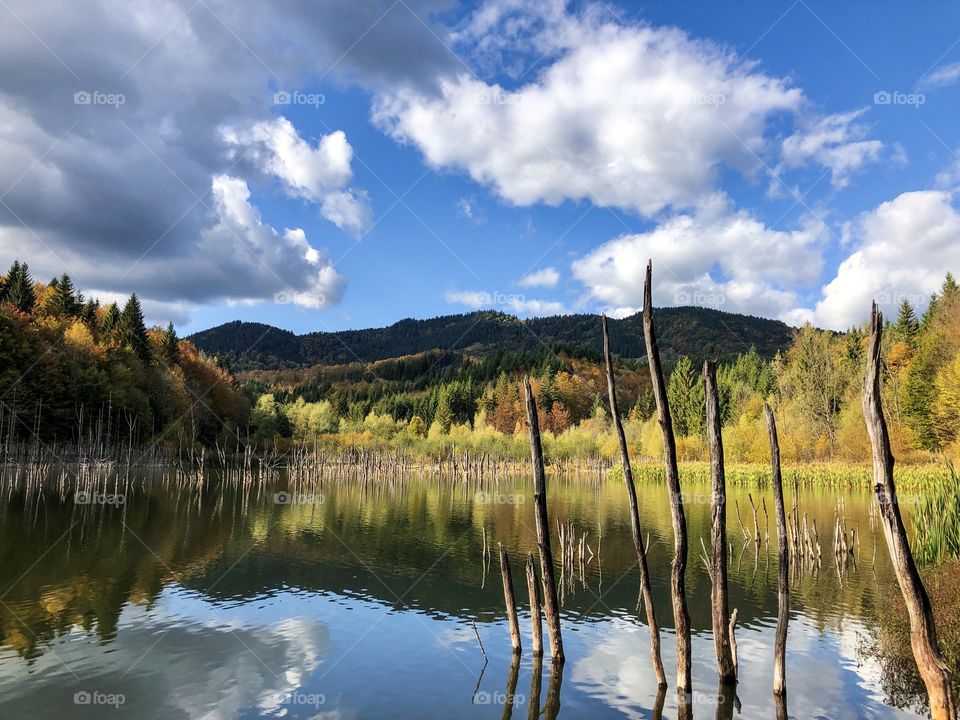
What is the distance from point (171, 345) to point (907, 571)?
102374 millimetres

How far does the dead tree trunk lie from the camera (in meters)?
9.60

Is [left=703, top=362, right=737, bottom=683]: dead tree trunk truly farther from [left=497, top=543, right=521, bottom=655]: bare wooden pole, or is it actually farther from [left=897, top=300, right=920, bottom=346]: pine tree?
[left=897, top=300, right=920, bottom=346]: pine tree

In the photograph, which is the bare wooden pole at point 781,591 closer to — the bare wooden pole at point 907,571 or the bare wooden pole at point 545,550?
the bare wooden pole at point 907,571

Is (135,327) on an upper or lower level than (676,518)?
upper

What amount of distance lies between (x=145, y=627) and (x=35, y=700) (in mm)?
4213

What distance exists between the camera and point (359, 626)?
48.4ft

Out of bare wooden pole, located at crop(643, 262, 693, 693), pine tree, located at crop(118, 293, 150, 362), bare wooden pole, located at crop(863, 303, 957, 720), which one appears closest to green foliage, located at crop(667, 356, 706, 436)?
pine tree, located at crop(118, 293, 150, 362)

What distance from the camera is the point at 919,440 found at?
2048 inches

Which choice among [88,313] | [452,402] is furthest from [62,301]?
[452,402]

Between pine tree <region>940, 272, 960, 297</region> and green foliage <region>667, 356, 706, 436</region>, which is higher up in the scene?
pine tree <region>940, 272, 960, 297</region>

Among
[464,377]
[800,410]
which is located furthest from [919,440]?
[464,377]

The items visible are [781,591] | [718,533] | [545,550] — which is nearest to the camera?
[718,533]

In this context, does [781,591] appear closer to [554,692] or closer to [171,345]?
[554,692]

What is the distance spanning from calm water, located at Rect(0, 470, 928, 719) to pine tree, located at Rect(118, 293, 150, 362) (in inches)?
2331
